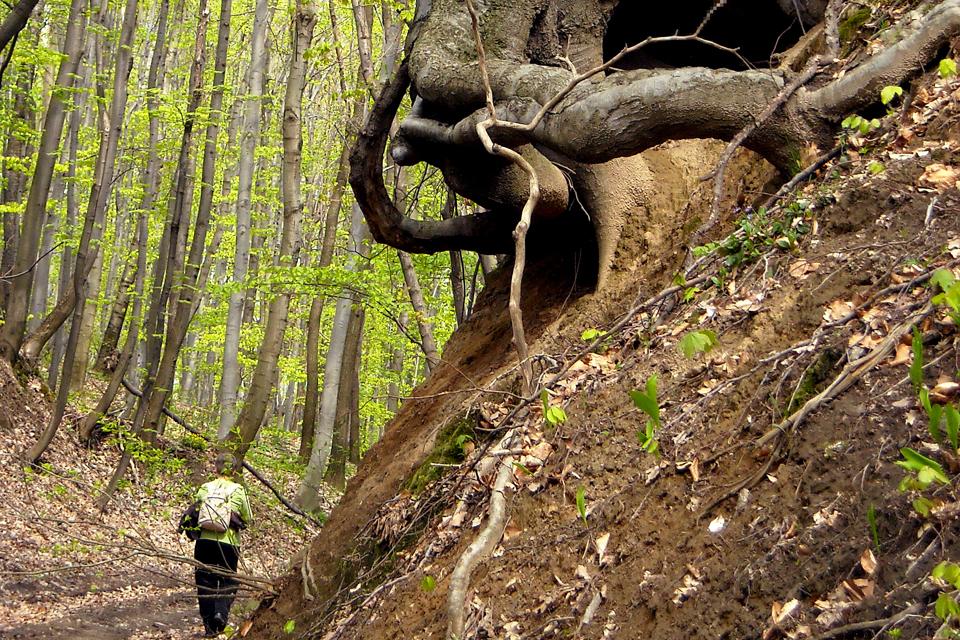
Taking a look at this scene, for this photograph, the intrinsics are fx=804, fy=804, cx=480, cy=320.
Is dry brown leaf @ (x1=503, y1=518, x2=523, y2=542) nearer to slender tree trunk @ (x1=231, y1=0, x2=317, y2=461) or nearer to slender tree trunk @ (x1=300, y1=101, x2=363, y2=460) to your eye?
slender tree trunk @ (x1=231, y1=0, x2=317, y2=461)

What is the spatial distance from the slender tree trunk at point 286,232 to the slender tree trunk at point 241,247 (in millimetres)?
881

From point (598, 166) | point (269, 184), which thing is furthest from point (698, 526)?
point (269, 184)

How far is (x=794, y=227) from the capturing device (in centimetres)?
423

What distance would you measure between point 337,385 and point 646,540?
427 inches

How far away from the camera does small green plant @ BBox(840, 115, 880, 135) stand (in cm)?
417

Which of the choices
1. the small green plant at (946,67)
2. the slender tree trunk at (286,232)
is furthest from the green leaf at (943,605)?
the slender tree trunk at (286,232)

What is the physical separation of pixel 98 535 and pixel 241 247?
5.45m

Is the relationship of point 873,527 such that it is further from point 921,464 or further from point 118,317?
point 118,317

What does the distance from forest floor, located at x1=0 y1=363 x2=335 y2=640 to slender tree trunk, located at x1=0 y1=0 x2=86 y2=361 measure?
0.96 meters

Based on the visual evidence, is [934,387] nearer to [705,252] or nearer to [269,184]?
[705,252]

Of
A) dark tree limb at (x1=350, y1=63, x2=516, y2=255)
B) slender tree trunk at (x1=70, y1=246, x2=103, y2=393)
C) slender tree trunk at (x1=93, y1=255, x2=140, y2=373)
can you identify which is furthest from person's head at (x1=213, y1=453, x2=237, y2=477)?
slender tree trunk at (x1=70, y1=246, x2=103, y2=393)

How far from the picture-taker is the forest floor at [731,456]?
2.54 metres

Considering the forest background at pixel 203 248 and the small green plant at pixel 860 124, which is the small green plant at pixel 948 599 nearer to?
the small green plant at pixel 860 124

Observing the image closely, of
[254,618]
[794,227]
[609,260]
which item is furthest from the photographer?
[254,618]
